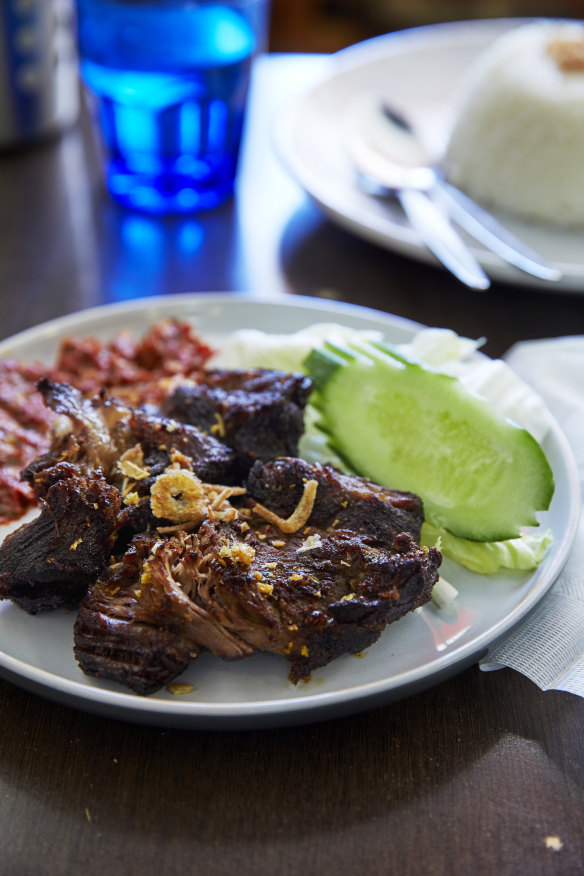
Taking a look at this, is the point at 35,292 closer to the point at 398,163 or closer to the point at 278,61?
the point at 398,163

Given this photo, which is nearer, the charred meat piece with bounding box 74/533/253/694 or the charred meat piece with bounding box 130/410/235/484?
the charred meat piece with bounding box 74/533/253/694

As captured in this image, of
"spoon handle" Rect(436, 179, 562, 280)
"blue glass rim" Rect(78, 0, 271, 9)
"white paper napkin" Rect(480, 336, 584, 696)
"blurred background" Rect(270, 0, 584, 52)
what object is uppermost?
"blue glass rim" Rect(78, 0, 271, 9)

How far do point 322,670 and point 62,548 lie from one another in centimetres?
60

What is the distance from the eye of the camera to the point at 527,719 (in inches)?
72.1

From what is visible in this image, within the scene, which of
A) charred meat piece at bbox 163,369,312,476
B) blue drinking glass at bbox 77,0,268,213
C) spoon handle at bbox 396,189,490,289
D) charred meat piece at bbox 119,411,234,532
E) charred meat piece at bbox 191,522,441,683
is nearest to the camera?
charred meat piece at bbox 191,522,441,683

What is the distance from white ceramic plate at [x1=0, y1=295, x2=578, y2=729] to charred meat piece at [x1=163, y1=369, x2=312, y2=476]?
1.75 ft

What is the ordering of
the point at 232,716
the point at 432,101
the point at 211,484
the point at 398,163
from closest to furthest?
the point at 232,716 < the point at 211,484 < the point at 398,163 < the point at 432,101

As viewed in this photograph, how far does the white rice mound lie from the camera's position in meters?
3.44

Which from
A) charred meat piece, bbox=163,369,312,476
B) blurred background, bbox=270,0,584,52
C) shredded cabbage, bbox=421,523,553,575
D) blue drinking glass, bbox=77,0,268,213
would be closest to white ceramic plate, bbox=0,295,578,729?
shredded cabbage, bbox=421,523,553,575

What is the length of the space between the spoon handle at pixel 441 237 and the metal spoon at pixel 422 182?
59 mm

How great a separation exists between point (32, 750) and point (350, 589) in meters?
0.71

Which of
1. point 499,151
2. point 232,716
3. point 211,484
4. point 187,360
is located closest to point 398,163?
point 499,151

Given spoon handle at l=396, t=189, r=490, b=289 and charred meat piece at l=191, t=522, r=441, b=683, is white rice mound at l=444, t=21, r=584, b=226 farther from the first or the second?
charred meat piece at l=191, t=522, r=441, b=683

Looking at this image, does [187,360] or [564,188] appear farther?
[564,188]
